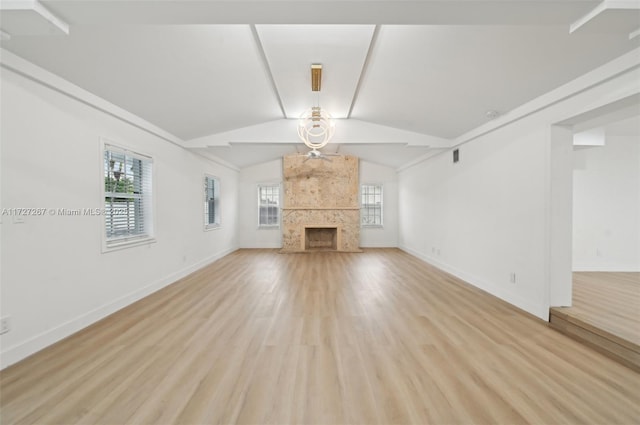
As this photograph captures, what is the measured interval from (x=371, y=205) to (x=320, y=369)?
7.10 meters

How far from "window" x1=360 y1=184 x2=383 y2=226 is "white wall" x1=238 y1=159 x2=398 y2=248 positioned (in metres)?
0.17

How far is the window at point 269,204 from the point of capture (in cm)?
870

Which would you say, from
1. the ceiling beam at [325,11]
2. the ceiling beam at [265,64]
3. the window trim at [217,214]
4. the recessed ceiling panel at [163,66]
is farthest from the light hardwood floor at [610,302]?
the window trim at [217,214]

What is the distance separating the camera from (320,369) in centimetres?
205

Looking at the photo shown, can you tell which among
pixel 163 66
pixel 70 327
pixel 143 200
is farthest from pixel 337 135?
pixel 70 327

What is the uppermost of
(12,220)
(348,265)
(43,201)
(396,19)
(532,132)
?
(396,19)

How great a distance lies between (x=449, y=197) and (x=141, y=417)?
17.8 ft

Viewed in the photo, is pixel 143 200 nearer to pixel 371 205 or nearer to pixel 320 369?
pixel 320 369

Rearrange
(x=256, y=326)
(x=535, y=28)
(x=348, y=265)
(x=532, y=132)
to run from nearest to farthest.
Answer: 1. (x=535, y=28)
2. (x=256, y=326)
3. (x=532, y=132)
4. (x=348, y=265)

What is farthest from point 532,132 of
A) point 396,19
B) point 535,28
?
point 396,19

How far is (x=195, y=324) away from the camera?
2.87 m

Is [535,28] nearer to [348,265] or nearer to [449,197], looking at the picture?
[449,197]

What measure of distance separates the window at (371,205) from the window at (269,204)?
2.87 m

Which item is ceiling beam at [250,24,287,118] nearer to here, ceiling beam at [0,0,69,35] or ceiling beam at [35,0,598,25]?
ceiling beam at [35,0,598,25]
